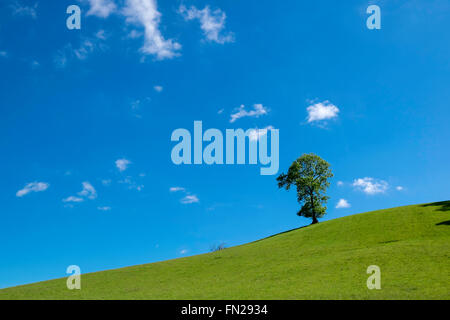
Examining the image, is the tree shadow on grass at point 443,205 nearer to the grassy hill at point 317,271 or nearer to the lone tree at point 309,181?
the grassy hill at point 317,271

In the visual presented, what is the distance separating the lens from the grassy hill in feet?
82.6

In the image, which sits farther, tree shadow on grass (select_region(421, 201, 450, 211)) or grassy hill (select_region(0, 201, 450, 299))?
tree shadow on grass (select_region(421, 201, 450, 211))

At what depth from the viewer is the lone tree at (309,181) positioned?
75.2 meters

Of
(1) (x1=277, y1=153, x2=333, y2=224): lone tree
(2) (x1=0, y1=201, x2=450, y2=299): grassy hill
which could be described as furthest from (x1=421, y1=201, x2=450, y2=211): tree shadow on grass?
(1) (x1=277, y1=153, x2=333, y2=224): lone tree

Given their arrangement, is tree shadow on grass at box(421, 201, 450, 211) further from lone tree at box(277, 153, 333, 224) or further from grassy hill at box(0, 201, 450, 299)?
lone tree at box(277, 153, 333, 224)

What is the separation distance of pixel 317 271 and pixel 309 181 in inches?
1833

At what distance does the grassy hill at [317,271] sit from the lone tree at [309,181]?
19.5m

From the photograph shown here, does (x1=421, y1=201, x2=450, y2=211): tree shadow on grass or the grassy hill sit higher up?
(x1=421, y1=201, x2=450, y2=211): tree shadow on grass

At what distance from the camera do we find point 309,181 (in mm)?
76188

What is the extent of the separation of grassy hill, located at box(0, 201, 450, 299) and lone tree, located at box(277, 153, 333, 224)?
19.5 meters
